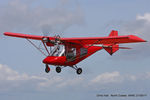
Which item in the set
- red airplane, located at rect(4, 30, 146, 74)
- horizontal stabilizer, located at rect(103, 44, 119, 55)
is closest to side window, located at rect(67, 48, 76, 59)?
red airplane, located at rect(4, 30, 146, 74)

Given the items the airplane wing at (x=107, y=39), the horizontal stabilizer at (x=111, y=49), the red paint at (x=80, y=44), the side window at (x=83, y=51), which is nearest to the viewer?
the airplane wing at (x=107, y=39)

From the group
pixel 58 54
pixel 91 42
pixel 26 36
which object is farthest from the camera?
pixel 26 36

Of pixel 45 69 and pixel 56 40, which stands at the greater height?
pixel 56 40

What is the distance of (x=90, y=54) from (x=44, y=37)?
4744 mm

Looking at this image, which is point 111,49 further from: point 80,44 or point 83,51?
point 80,44

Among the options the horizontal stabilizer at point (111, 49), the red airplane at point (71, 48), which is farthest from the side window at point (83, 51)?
the horizontal stabilizer at point (111, 49)

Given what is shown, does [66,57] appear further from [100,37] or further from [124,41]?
[124,41]

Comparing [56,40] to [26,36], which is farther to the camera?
[26,36]

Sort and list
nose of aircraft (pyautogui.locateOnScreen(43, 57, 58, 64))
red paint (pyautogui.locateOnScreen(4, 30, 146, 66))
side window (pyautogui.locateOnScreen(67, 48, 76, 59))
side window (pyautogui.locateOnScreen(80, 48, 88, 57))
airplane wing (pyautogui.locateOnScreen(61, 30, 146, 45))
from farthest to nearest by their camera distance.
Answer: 1. side window (pyautogui.locateOnScreen(80, 48, 88, 57))
2. side window (pyautogui.locateOnScreen(67, 48, 76, 59))
3. red paint (pyautogui.locateOnScreen(4, 30, 146, 66))
4. nose of aircraft (pyautogui.locateOnScreen(43, 57, 58, 64))
5. airplane wing (pyautogui.locateOnScreen(61, 30, 146, 45))

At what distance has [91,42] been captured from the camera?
28578 mm

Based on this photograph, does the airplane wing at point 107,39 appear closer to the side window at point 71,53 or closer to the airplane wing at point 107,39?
the airplane wing at point 107,39

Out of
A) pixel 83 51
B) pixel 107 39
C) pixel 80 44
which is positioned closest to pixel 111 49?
pixel 83 51

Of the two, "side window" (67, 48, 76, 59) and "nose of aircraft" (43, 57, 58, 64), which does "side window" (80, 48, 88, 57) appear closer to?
"side window" (67, 48, 76, 59)

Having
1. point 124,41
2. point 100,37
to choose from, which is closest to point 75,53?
point 100,37
